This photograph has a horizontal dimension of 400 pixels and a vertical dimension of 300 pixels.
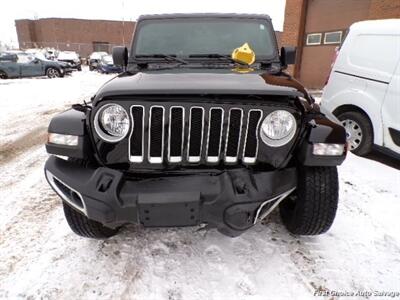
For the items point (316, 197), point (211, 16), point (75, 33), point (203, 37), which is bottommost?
point (75, 33)

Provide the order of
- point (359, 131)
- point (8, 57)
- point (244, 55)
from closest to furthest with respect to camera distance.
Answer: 1. point (244, 55)
2. point (359, 131)
3. point (8, 57)

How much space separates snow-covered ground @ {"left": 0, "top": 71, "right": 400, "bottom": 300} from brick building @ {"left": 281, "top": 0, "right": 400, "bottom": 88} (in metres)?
9.03

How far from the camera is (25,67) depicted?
54.9 feet

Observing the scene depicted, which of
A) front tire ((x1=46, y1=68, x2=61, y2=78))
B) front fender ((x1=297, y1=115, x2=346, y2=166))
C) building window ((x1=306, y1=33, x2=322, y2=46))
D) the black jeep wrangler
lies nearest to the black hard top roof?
the black jeep wrangler

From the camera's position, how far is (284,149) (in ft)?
7.02

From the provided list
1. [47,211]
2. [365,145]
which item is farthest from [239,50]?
[365,145]

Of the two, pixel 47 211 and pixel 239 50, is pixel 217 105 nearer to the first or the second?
pixel 239 50

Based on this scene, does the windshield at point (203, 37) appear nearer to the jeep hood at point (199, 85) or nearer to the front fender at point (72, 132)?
the jeep hood at point (199, 85)

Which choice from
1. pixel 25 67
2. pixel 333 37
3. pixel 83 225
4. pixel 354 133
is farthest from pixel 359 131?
pixel 25 67

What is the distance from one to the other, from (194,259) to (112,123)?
1150 millimetres

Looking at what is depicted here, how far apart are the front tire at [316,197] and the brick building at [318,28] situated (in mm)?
9202

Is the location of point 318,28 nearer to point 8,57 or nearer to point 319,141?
point 319,141

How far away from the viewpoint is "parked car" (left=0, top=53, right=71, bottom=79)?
53.8ft

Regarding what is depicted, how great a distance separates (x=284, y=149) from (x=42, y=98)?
32.9 feet
